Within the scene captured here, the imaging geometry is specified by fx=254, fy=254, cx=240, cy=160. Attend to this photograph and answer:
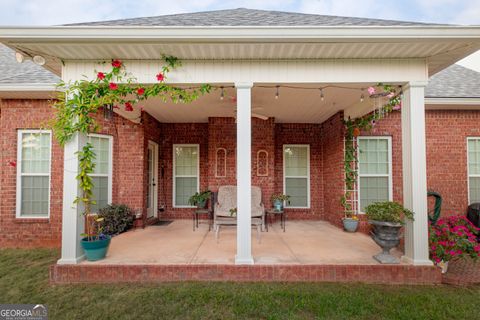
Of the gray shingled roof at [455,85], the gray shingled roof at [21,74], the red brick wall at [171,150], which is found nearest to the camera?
the gray shingled roof at [21,74]

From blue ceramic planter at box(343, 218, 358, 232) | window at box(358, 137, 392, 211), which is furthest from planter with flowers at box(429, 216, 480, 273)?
window at box(358, 137, 392, 211)

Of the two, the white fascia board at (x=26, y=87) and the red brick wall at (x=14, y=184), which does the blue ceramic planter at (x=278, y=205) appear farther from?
the white fascia board at (x=26, y=87)

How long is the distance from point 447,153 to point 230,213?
5130 millimetres

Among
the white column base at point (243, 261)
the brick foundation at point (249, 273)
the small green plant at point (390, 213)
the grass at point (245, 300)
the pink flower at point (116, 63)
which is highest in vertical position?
the pink flower at point (116, 63)

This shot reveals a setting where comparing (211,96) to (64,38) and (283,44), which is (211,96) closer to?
(283,44)

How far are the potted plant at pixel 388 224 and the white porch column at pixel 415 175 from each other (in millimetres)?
146

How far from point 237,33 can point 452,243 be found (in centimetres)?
384

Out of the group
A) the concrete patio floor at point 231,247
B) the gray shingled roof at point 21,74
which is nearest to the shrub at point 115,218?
the concrete patio floor at point 231,247

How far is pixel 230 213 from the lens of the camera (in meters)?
5.04

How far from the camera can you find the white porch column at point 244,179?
3.34 metres

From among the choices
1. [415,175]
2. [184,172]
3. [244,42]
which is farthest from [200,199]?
[415,175]

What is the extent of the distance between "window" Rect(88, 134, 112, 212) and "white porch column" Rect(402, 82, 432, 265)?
18.1ft

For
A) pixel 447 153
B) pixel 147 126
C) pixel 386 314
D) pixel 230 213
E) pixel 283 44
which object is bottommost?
pixel 386 314

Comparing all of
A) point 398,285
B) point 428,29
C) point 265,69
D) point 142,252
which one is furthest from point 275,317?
point 428,29
